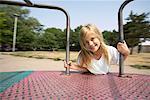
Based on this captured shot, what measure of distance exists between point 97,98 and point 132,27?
13.5 meters

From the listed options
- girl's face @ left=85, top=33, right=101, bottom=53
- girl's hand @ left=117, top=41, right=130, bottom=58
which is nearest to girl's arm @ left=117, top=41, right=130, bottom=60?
girl's hand @ left=117, top=41, right=130, bottom=58

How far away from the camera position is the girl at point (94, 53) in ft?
3.09

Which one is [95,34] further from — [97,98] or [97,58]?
[97,98]

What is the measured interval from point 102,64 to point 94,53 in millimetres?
66

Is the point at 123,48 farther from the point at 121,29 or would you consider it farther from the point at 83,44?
the point at 83,44

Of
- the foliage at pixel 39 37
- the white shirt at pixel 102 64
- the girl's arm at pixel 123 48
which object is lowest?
the white shirt at pixel 102 64

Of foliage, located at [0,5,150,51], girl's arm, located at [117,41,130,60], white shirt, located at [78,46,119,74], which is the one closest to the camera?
girl's arm, located at [117,41,130,60]

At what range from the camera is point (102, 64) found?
0.97m

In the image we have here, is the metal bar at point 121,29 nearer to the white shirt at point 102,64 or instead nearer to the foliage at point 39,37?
the white shirt at point 102,64

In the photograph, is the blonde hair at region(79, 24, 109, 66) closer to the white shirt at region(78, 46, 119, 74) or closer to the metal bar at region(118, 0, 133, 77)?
the white shirt at region(78, 46, 119, 74)

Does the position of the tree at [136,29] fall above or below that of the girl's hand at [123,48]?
above

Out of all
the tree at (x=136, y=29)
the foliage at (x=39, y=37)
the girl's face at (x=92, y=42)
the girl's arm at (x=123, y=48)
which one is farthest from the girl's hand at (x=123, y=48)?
the tree at (x=136, y=29)

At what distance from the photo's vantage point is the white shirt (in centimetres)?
93

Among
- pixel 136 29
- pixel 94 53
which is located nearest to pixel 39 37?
pixel 136 29
